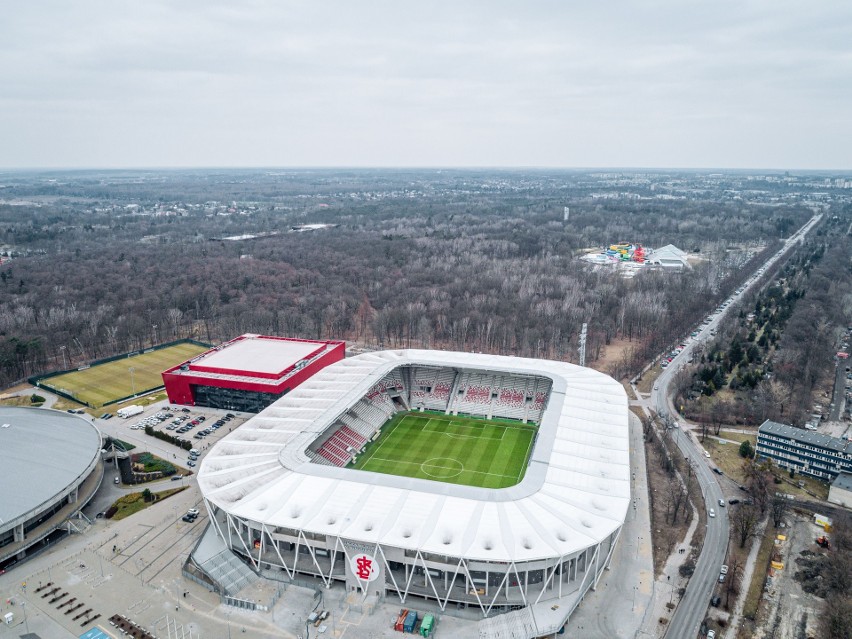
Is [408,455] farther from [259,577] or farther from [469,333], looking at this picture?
[469,333]

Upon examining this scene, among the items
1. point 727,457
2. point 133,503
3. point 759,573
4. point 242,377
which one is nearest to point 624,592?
point 759,573

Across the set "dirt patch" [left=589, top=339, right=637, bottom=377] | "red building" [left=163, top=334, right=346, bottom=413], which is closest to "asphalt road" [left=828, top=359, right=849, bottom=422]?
"dirt patch" [left=589, top=339, right=637, bottom=377]

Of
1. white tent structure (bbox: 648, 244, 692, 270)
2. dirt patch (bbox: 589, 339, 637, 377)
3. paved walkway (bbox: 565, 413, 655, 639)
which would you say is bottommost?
dirt patch (bbox: 589, 339, 637, 377)

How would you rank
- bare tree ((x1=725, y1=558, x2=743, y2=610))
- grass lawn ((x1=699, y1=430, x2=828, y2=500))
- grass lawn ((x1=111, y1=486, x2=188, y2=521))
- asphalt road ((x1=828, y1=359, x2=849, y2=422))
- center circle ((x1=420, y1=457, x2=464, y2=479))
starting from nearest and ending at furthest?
bare tree ((x1=725, y1=558, x2=743, y2=610)), grass lawn ((x1=111, y1=486, x2=188, y2=521)), grass lawn ((x1=699, y1=430, x2=828, y2=500)), center circle ((x1=420, y1=457, x2=464, y2=479)), asphalt road ((x1=828, y1=359, x2=849, y2=422))

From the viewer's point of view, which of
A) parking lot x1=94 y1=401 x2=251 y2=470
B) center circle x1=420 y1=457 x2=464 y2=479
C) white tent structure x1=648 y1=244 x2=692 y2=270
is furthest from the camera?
white tent structure x1=648 y1=244 x2=692 y2=270

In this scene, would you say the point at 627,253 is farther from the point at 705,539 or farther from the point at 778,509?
the point at 705,539

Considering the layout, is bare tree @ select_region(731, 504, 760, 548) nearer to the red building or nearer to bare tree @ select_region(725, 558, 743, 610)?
bare tree @ select_region(725, 558, 743, 610)
